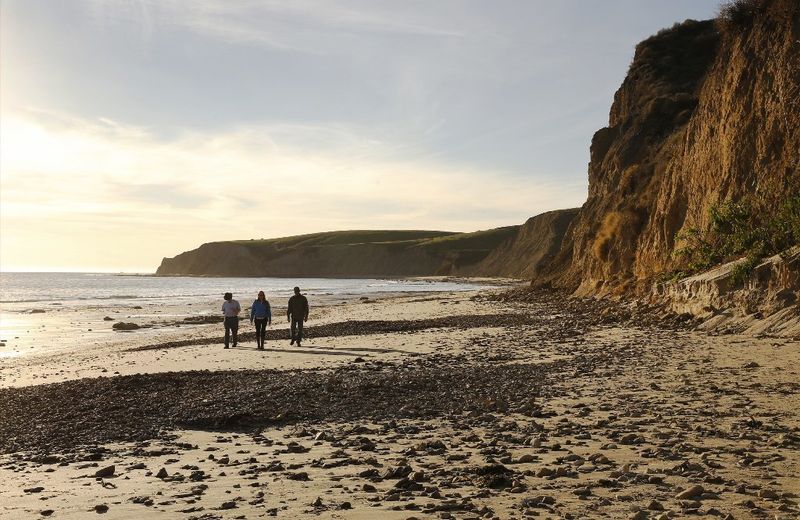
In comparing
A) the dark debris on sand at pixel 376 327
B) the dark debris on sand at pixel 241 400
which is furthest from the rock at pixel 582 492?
the dark debris on sand at pixel 376 327

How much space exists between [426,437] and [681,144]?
91.2 ft

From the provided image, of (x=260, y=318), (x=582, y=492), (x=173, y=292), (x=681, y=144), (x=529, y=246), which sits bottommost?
(x=582, y=492)

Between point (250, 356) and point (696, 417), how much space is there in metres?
12.6

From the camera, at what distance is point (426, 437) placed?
8133mm

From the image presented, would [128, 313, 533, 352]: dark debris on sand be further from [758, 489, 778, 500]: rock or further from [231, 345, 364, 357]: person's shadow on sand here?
[758, 489, 778, 500]: rock

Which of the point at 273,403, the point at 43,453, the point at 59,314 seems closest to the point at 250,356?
the point at 273,403

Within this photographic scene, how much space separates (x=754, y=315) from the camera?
17.4 meters

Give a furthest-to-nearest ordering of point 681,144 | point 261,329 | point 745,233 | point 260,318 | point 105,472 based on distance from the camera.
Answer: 1. point 681,144
2. point 745,233
3. point 260,318
4. point 261,329
5. point 105,472

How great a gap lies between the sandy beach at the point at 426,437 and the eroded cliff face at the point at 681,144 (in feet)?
34.5

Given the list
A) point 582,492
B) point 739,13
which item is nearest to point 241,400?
point 582,492

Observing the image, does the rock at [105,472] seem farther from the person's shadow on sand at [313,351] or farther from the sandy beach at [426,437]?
the person's shadow on sand at [313,351]

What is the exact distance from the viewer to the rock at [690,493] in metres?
5.43

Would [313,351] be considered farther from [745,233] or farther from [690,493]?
[690,493]

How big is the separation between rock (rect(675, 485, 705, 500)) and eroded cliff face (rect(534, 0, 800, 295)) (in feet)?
62.7
